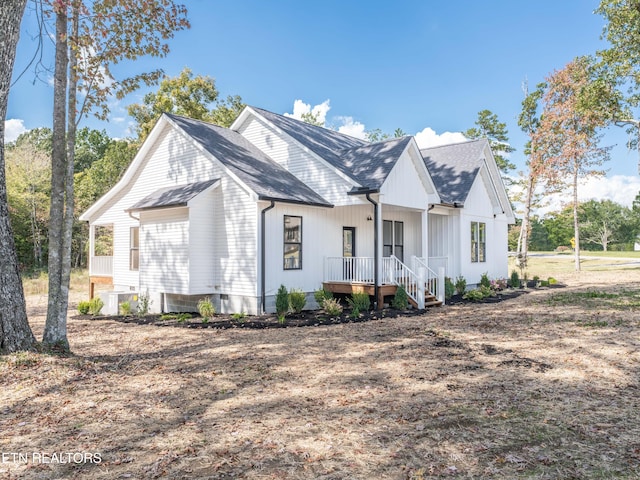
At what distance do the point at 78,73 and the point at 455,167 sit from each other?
15.3 m

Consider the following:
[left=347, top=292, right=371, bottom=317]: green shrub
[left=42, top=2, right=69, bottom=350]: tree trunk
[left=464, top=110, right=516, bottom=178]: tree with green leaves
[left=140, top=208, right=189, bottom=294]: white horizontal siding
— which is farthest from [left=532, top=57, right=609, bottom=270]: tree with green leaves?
[left=42, top=2, right=69, bottom=350]: tree trunk

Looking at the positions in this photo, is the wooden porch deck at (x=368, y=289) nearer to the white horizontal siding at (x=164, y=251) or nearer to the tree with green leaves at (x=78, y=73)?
the white horizontal siding at (x=164, y=251)

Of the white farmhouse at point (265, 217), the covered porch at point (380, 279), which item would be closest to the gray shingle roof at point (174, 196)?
the white farmhouse at point (265, 217)

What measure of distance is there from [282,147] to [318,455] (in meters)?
13.3

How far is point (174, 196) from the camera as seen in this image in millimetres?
13805

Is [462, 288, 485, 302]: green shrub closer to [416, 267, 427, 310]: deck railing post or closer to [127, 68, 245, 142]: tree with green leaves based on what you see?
[416, 267, 427, 310]: deck railing post

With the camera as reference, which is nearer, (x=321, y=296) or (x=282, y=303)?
(x=282, y=303)

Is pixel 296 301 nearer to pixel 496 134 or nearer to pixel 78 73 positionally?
pixel 78 73

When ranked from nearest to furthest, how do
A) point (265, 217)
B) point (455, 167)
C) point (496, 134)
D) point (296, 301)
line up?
point (296, 301)
point (265, 217)
point (455, 167)
point (496, 134)

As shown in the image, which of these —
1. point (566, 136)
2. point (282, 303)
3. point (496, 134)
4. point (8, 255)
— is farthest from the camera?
point (496, 134)

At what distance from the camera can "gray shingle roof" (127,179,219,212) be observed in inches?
514

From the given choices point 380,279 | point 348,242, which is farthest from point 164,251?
point 380,279

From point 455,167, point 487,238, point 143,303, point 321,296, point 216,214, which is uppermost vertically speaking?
point 455,167

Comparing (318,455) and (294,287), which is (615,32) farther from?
(318,455)
